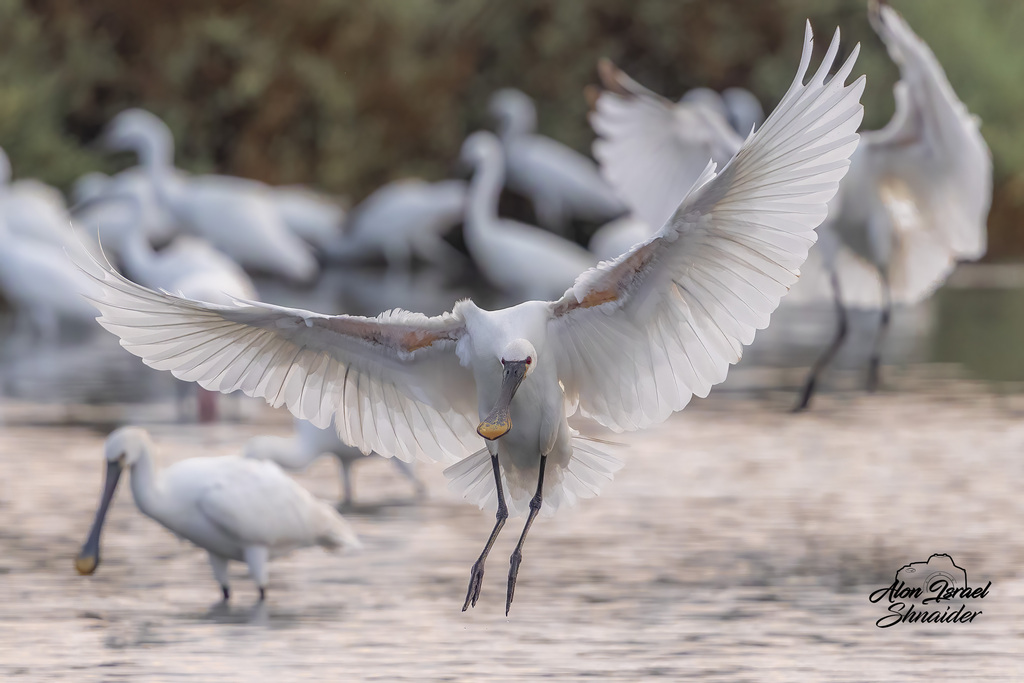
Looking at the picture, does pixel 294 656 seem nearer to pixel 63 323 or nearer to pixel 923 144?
pixel 923 144

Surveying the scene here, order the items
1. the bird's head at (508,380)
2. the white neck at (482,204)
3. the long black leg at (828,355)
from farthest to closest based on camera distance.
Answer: the white neck at (482,204) → the long black leg at (828,355) → the bird's head at (508,380)

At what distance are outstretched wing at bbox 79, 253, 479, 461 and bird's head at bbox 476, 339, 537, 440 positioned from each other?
42cm

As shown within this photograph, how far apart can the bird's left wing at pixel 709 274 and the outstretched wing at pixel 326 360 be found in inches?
18.0

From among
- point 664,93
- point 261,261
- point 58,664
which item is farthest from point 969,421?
point 664,93

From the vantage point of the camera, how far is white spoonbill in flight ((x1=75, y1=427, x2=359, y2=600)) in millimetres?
7281

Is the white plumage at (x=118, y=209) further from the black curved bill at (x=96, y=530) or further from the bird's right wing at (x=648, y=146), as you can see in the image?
the black curved bill at (x=96, y=530)

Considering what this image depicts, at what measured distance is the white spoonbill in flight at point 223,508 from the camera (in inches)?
287

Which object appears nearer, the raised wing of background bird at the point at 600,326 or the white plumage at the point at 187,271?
the raised wing of background bird at the point at 600,326

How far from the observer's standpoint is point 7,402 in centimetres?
1295

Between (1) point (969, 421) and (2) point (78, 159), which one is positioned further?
(2) point (78, 159)

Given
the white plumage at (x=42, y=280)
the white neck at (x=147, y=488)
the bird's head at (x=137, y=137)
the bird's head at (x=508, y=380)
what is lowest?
the white neck at (x=147, y=488)

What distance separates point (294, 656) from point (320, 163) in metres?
21.8

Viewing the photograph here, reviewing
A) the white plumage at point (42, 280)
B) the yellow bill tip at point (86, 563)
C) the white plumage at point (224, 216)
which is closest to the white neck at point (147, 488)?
the yellow bill tip at point (86, 563)

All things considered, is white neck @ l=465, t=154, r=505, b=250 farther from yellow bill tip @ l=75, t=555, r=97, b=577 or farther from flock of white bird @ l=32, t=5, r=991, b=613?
yellow bill tip @ l=75, t=555, r=97, b=577
